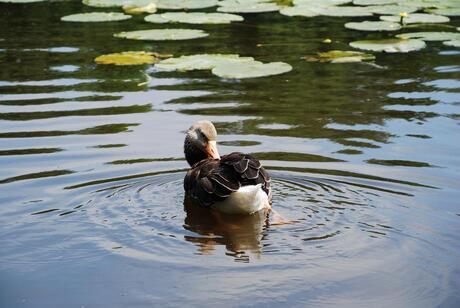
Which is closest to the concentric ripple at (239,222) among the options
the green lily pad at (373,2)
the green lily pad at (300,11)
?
the green lily pad at (300,11)

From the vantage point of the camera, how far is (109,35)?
1529 cm

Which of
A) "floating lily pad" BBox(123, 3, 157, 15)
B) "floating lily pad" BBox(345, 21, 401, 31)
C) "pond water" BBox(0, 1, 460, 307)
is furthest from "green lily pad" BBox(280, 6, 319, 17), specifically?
"floating lily pad" BBox(123, 3, 157, 15)

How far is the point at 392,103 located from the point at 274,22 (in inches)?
218

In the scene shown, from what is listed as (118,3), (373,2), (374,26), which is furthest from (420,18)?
(118,3)

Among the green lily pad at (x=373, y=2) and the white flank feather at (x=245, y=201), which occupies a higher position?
the white flank feather at (x=245, y=201)

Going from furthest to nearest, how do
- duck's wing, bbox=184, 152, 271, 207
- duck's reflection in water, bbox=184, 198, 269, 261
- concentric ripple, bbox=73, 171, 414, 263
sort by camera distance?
duck's wing, bbox=184, 152, 271, 207 → duck's reflection in water, bbox=184, 198, 269, 261 → concentric ripple, bbox=73, 171, 414, 263

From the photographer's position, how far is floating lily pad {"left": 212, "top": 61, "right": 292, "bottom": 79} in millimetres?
12016

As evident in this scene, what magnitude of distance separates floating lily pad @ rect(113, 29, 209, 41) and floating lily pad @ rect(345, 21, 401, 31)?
2.28 m

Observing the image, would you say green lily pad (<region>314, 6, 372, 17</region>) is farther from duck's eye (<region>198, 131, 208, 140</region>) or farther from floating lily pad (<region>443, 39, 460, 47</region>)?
duck's eye (<region>198, 131, 208, 140</region>)

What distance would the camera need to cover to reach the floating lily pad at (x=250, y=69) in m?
12.0

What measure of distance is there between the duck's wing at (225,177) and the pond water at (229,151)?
0.68ft

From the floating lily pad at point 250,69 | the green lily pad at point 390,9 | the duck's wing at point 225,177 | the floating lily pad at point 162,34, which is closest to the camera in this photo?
the duck's wing at point 225,177

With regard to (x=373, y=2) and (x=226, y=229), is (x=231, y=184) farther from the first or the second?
(x=373, y=2)

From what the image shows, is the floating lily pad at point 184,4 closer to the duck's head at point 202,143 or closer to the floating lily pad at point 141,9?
the floating lily pad at point 141,9
